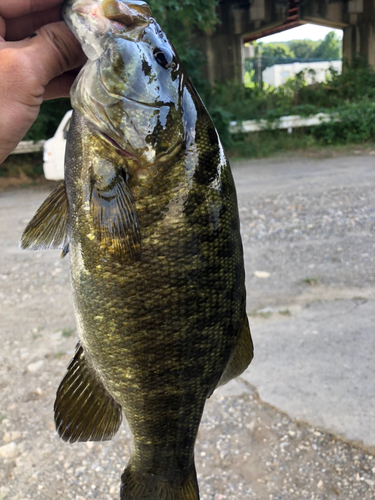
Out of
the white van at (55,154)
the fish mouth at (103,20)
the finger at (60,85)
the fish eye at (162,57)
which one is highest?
the fish mouth at (103,20)

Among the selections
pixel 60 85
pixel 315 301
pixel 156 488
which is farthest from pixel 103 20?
pixel 315 301

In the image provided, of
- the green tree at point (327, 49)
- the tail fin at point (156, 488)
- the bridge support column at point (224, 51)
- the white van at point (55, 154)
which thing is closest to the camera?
the tail fin at point (156, 488)

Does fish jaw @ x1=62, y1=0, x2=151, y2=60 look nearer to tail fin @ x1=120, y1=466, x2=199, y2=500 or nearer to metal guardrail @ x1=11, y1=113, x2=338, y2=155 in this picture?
tail fin @ x1=120, y1=466, x2=199, y2=500

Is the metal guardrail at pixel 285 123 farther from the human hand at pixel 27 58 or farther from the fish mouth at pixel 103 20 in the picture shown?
the fish mouth at pixel 103 20

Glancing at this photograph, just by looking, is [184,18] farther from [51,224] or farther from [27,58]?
[51,224]

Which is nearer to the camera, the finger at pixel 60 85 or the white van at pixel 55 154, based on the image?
the finger at pixel 60 85

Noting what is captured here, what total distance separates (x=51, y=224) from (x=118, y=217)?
306 mm

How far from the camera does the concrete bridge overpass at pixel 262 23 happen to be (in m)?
18.2

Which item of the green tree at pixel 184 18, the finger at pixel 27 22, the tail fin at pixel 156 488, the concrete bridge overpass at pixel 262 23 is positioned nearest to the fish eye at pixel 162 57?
the finger at pixel 27 22

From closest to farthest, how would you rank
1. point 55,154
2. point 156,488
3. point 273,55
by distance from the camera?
point 156,488 < point 55,154 < point 273,55

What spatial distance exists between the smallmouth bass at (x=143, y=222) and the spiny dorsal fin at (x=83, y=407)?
0.08 metres

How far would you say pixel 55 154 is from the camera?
9.05m

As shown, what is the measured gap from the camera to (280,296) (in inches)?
186

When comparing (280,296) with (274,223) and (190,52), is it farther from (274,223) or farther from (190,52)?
(190,52)
